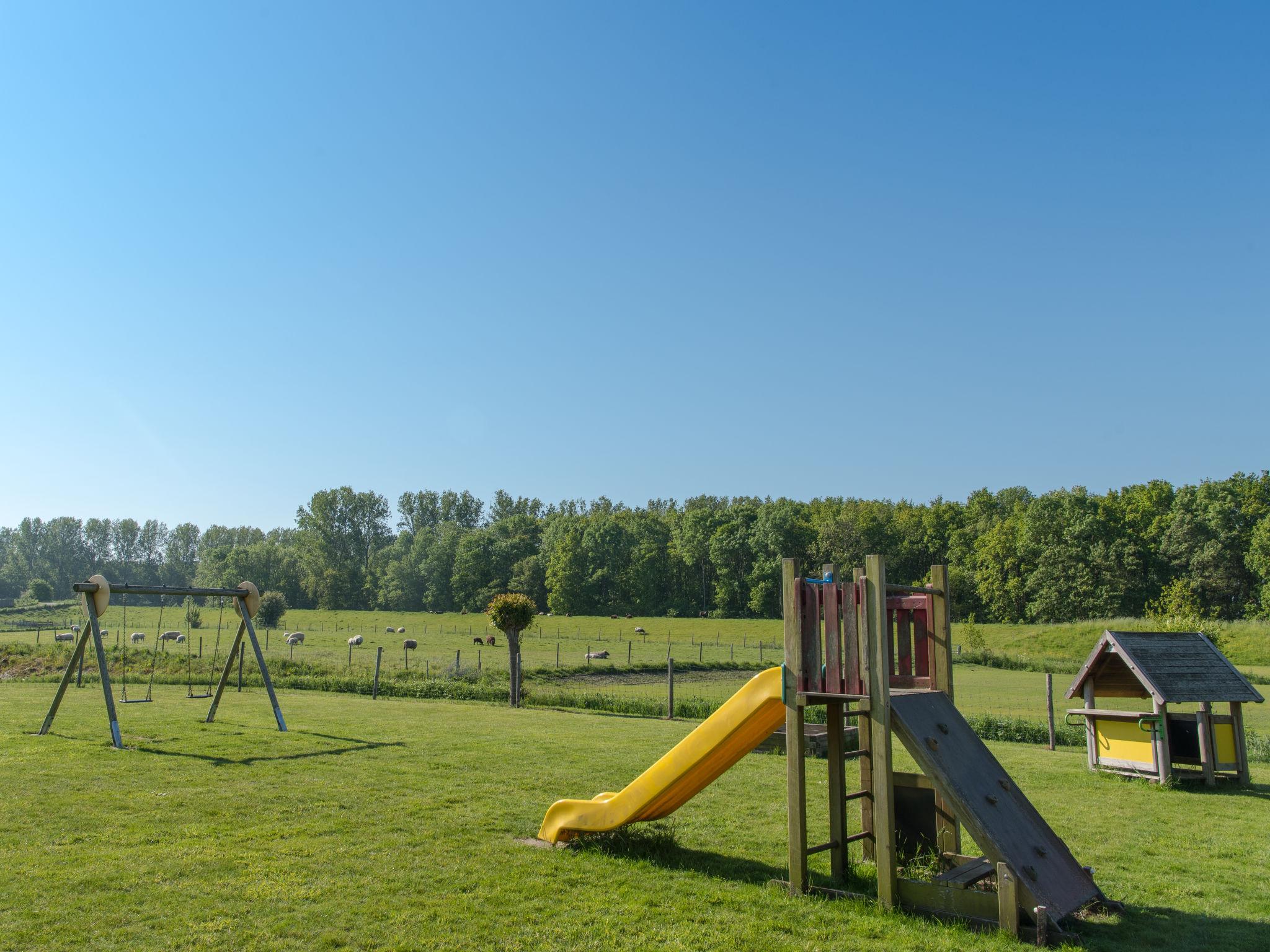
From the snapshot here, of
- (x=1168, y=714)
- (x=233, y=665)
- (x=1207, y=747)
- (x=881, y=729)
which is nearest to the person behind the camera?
(x=881, y=729)

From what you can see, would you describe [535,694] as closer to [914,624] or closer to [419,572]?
[914,624]

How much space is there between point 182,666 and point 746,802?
29.1 m

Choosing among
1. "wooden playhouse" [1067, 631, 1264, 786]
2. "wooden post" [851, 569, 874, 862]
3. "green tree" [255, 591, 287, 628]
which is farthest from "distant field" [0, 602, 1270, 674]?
"wooden post" [851, 569, 874, 862]

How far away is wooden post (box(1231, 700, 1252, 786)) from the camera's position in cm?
1331

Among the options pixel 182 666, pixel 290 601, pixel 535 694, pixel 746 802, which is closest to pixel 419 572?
pixel 290 601

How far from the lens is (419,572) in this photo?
361 ft

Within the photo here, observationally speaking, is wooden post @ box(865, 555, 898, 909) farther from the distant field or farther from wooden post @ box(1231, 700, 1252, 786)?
the distant field

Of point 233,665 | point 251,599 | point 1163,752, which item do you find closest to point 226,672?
point 233,665

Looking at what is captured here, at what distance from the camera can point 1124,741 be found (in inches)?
545

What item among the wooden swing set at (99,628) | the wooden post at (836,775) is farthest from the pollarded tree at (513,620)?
the wooden post at (836,775)

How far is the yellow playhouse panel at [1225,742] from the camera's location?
1337 centimetres

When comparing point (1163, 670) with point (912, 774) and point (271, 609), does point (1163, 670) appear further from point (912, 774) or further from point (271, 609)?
point (271, 609)

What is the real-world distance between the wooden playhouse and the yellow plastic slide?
8.85 metres

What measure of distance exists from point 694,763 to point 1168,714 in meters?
10.5
